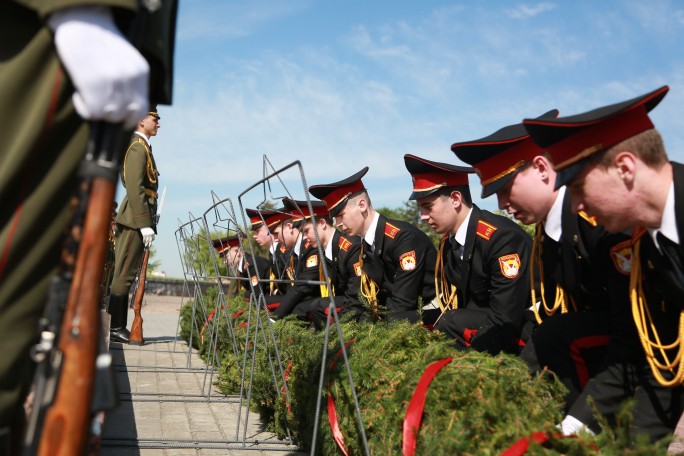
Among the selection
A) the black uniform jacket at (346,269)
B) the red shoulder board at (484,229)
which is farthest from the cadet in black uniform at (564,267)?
the black uniform jacket at (346,269)

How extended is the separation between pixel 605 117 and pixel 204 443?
10.7 ft

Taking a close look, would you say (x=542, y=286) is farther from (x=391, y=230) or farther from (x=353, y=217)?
(x=353, y=217)

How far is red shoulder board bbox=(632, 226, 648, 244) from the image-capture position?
279cm

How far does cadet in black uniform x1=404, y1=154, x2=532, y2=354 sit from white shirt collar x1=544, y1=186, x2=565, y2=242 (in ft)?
3.00

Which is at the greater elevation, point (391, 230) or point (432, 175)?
point (432, 175)

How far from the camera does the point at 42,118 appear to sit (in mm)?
1832

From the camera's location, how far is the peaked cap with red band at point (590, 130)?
2609 millimetres

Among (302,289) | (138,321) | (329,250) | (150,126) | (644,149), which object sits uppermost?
(150,126)

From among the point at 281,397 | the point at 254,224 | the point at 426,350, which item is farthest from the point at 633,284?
the point at 254,224

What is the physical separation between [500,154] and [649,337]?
150cm

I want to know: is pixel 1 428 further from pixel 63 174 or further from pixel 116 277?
pixel 116 277

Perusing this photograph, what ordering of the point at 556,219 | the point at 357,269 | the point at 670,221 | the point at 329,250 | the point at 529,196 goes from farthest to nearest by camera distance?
the point at 329,250
the point at 357,269
the point at 529,196
the point at 556,219
the point at 670,221

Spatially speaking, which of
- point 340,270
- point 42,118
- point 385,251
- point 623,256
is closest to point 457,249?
point 385,251

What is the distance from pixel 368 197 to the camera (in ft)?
22.4
